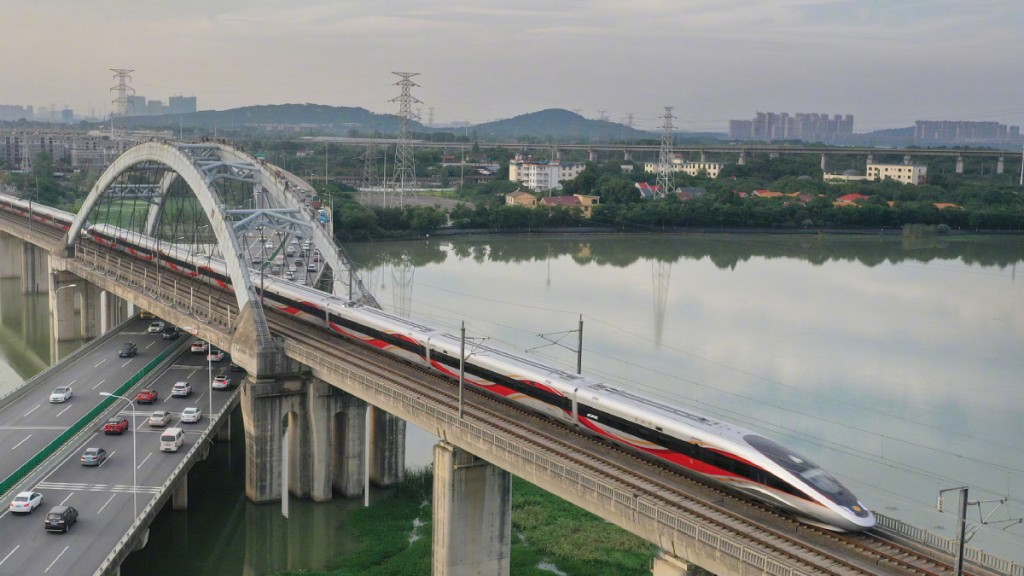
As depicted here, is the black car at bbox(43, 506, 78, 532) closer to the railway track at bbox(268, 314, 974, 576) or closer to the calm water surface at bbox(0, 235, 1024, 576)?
the calm water surface at bbox(0, 235, 1024, 576)

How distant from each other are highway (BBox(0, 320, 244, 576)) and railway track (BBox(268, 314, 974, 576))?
617 cm

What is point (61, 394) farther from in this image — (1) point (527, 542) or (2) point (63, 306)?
(2) point (63, 306)

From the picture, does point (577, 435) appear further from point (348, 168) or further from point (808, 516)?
point (348, 168)

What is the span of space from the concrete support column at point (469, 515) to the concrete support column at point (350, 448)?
6.95m

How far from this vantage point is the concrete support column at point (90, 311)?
48.7m

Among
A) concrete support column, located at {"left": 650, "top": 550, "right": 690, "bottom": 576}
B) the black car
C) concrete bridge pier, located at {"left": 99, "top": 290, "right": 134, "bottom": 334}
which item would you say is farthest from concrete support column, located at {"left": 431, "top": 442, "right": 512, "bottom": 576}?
concrete bridge pier, located at {"left": 99, "top": 290, "right": 134, "bottom": 334}

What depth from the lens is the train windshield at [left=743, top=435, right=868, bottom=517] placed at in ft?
53.7

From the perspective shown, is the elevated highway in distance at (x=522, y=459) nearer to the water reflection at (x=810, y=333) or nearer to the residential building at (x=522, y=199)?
the water reflection at (x=810, y=333)

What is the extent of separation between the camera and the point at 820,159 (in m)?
151

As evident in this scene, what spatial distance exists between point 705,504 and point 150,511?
38.4 feet

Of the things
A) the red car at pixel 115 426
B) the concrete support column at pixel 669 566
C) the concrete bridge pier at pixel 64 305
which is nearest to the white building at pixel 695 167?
the concrete bridge pier at pixel 64 305

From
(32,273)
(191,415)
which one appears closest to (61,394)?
(191,415)

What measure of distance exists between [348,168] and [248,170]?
9314cm

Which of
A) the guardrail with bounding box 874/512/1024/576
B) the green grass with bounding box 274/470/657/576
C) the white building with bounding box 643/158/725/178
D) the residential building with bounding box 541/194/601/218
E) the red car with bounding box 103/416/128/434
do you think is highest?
the white building with bounding box 643/158/725/178
